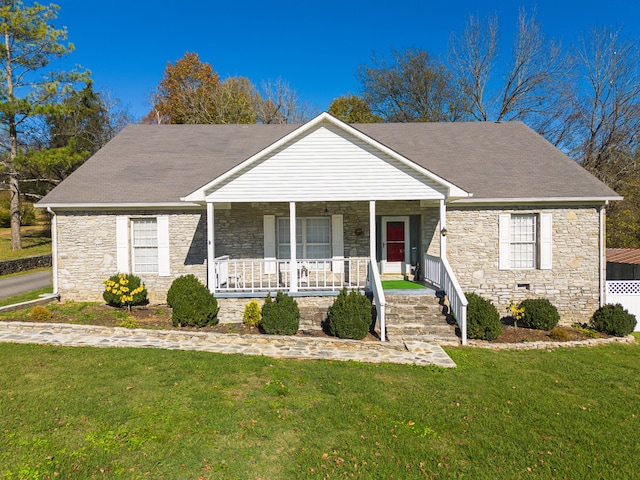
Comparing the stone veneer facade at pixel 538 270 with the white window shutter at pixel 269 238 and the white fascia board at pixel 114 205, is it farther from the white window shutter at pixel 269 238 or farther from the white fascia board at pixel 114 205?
the white fascia board at pixel 114 205

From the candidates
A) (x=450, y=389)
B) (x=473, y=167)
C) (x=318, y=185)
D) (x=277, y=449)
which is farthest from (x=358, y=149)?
(x=277, y=449)

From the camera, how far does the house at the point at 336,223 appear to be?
428 inches

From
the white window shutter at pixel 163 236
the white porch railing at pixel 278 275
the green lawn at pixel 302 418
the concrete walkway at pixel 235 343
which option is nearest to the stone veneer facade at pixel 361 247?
the white window shutter at pixel 163 236

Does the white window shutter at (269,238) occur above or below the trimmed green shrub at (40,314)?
above

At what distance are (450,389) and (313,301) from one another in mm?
4898

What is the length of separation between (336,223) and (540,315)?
6275mm

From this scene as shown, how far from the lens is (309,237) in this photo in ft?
43.5

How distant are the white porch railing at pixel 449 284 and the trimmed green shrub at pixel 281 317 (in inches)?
152

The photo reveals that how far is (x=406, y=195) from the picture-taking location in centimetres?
1085

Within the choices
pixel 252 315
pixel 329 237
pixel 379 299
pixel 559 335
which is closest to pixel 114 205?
pixel 252 315

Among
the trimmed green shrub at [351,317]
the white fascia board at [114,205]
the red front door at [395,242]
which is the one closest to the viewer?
the trimmed green shrub at [351,317]

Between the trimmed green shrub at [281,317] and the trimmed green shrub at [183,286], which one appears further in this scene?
the trimmed green shrub at [183,286]

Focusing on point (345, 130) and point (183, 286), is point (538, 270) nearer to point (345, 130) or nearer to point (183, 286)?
point (345, 130)

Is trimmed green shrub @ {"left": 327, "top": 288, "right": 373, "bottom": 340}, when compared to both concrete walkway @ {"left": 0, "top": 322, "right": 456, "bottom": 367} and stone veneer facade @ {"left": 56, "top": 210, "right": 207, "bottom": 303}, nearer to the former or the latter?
concrete walkway @ {"left": 0, "top": 322, "right": 456, "bottom": 367}
